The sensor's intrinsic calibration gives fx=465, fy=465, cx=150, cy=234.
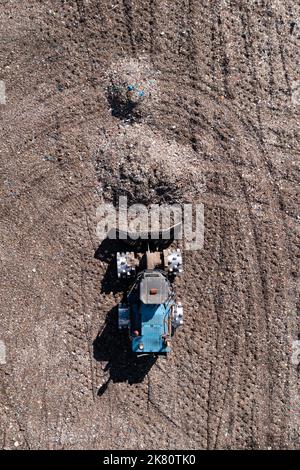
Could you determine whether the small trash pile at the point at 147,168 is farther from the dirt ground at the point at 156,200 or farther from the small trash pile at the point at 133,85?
the small trash pile at the point at 133,85

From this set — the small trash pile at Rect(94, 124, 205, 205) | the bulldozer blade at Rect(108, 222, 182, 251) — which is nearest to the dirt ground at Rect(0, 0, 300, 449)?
the small trash pile at Rect(94, 124, 205, 205)

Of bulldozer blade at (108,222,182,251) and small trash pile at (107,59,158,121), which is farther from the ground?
small trash pile at (107,59,158,121)

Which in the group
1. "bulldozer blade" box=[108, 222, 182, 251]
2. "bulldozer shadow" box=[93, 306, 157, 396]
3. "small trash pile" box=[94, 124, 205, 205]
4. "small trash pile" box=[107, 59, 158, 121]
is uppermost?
"small trash pile" box=[107, 59, 158, 121]

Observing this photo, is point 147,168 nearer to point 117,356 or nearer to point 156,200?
point 156,200

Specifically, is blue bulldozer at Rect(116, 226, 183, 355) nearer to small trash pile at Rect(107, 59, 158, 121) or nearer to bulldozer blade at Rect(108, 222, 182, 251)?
bulldozer blade at Rect(108, 222, 182, 251)

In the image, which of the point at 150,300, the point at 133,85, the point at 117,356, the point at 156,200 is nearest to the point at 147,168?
the point at 156,200
